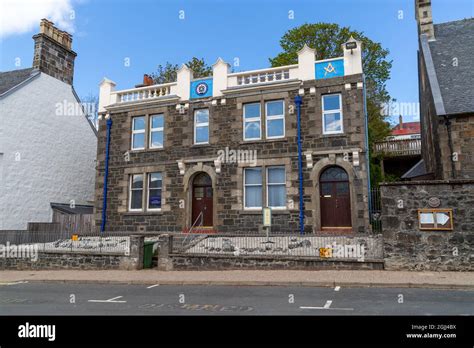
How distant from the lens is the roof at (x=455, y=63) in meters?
16.2

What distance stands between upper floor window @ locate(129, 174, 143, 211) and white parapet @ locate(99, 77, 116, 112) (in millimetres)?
4777

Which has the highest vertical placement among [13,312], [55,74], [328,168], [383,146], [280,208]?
[55,74]

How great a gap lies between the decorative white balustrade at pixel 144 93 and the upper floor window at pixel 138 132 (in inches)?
46.9

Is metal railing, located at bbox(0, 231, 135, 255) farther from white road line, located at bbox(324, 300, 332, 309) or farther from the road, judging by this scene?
white road line, located at bbox(324, 300, 332, 309)

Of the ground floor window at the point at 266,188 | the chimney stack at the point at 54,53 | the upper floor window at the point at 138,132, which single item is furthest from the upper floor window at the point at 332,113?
the chimney stack at the point at 54,53

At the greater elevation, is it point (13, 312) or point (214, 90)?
point (214, 90)

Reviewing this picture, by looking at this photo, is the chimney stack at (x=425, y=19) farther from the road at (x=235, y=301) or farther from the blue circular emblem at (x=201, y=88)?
the road at (x=235, y=301)

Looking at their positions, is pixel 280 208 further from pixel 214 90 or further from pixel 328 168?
pixel 214 90

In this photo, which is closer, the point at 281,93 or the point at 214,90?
the point at 281,93

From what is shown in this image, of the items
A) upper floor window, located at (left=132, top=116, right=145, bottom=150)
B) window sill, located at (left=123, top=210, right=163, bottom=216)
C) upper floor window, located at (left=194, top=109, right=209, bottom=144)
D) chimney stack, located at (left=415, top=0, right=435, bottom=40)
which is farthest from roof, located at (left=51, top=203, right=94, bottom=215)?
chimney stack, located at (left=415, top=0, right=435, bottom=40)

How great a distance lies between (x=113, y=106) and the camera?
2150 cm

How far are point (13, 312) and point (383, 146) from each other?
2699 centimetres

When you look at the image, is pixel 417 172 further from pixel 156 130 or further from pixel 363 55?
pixel 156 130
